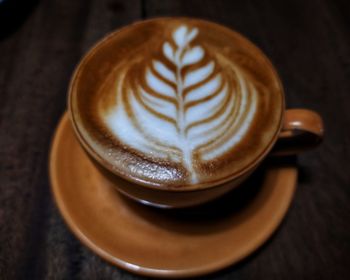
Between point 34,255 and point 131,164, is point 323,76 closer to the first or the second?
point 131,164

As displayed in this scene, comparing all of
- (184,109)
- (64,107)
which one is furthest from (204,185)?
(64,107)

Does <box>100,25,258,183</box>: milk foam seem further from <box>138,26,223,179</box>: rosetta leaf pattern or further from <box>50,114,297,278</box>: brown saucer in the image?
<box>50,114,297,278</box>: brown saucer

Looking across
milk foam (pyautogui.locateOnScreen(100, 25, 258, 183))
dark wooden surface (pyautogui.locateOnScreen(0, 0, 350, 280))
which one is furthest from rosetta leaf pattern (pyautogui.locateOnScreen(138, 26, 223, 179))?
dark wooden surface (pyautogui.locateOnScreen(0, 0, 350, 280))

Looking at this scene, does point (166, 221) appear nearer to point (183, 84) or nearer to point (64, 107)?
point (183, 84)

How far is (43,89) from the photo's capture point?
37.8 inches

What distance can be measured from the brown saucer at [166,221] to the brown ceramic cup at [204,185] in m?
0.08

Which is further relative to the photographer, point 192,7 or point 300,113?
point 192,7

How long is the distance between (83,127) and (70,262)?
0.91ft

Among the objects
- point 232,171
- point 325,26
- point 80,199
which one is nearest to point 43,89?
point 80,199

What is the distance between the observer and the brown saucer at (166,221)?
2.11 ft

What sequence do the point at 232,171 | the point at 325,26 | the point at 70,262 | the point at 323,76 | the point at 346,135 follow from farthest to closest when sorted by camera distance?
the point at 325,26 < the point at 323,76 < the point at 346,135 < the point at 70,262 < the point at 232,171

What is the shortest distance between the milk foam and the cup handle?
0.07 meters

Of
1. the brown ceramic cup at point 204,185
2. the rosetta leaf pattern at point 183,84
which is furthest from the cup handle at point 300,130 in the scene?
the rosetta leaf pattern at point 183,84

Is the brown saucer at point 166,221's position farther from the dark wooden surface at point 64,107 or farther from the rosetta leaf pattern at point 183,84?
the rosetta leaf pattern at point 183,84
